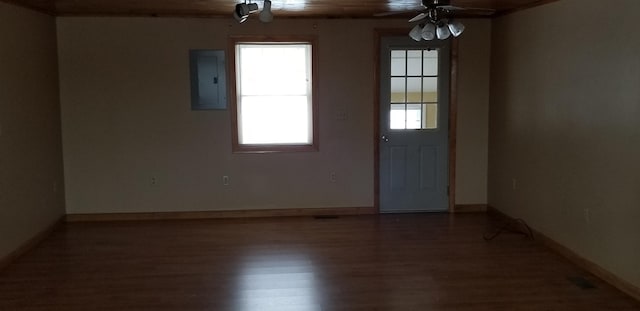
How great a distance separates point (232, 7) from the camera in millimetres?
5438

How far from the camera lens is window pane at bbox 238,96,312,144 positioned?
638cm

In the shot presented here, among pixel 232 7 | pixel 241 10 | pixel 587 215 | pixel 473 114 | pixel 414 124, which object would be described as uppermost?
pixel 232 7

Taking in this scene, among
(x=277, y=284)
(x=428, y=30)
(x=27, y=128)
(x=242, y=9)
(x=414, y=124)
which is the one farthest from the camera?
(x=414, y=124)

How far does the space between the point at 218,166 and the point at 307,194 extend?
1031 millimetres

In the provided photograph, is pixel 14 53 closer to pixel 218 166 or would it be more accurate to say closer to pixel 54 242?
pixel 54 242

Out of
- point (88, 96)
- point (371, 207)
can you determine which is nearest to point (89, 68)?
point (88, 96)

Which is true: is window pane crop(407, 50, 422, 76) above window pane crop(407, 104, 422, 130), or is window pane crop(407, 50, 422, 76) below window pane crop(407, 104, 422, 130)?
above

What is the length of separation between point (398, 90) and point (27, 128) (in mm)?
3709

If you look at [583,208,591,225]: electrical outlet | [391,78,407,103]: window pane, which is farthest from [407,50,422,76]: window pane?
[583,208,591,225]: electrical outlet

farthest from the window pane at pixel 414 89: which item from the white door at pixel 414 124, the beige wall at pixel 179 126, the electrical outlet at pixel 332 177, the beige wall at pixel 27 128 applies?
the beige wall at pixel 27 128

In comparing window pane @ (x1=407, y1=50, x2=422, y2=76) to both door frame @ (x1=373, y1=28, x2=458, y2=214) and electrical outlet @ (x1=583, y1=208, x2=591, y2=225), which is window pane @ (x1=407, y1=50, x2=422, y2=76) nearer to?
door frame @ (x1=373, y1=28, x2=458, y2=214)

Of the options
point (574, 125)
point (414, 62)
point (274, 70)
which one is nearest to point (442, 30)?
point (574, 125)

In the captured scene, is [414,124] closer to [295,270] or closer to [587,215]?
[587,215]

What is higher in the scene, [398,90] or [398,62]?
[398,62]
